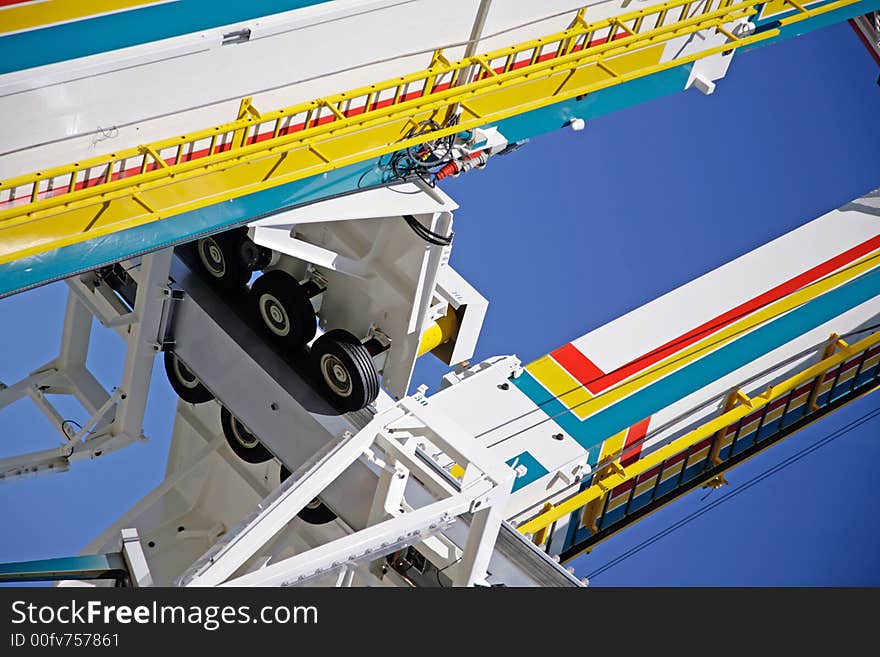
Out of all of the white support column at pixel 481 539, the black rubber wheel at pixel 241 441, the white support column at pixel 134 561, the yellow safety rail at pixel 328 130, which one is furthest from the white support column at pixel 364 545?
the black rubber wheel at pixel 241 441

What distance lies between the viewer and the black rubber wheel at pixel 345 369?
9844mm

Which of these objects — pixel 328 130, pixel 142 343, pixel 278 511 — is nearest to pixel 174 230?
pixel 328 130

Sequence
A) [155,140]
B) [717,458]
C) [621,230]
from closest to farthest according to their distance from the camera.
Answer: [155,140], [717,458], [621,230]

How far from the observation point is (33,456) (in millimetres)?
10836

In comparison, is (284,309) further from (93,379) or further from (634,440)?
(634,440)

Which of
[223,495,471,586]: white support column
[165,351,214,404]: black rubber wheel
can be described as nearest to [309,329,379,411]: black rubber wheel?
[223,495,471,586]: white support column

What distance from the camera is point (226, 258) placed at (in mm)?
10320

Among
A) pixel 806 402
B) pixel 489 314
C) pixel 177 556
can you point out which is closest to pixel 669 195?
pixel 489 314

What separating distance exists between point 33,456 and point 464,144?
3.56 m

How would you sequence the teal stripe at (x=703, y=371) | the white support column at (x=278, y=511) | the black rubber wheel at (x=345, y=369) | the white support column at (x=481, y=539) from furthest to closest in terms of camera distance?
the teal stripe at (x=703, y=371)
the black rubber wheel at (x=345, y=369)
the white support column at (x=481, y=539)
the white support column at (x=278, y=511)

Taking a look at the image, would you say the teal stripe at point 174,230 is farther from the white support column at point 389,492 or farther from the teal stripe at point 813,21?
the teal stripe at point 813,21

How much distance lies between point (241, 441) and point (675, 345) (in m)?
3.03

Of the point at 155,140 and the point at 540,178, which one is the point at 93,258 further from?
the point at 540,178

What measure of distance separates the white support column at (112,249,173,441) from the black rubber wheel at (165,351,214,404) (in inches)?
19.0
